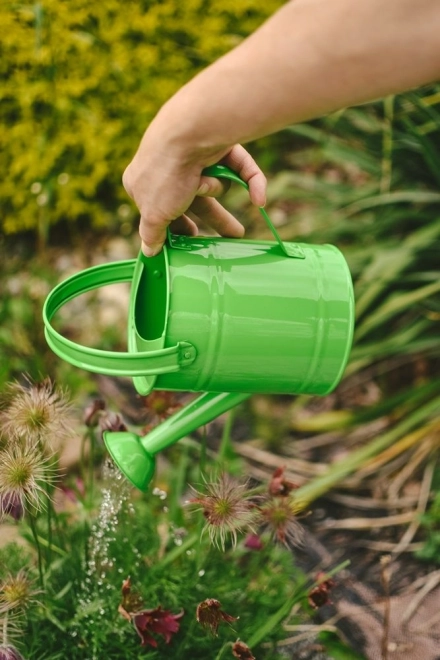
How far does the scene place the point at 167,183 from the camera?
96 cm

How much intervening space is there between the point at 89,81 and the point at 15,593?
2.09m

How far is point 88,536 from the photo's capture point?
1443 millimetres

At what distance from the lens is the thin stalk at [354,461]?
193 centimetres

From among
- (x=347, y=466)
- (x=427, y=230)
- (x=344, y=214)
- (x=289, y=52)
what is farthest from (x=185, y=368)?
(x=344, y=214)

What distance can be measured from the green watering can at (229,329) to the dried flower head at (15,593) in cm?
24

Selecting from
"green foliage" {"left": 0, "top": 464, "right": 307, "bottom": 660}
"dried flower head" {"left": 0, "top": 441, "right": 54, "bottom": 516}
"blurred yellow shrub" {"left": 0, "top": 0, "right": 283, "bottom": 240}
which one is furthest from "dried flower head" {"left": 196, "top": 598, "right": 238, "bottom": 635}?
"blurred yellow shrub" {"left": 0, "top": 0, "right": 283, "bottom": 240}

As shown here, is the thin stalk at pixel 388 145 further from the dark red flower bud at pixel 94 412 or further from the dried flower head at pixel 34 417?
the dried flower head at pixel 34 417

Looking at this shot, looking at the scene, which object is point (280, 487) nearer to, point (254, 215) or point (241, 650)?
point (241, 650)

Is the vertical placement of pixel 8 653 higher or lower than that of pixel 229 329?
lower

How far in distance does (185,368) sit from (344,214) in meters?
1.65

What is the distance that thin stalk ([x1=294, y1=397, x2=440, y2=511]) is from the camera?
6.34 ft

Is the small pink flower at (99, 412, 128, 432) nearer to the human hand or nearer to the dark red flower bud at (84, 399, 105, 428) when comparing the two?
the dark red flower bud at (84, 399, 105, 428)

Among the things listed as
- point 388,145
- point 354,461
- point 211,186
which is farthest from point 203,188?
point 388,145

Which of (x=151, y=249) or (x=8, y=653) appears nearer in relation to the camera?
(x=8, y=653)
